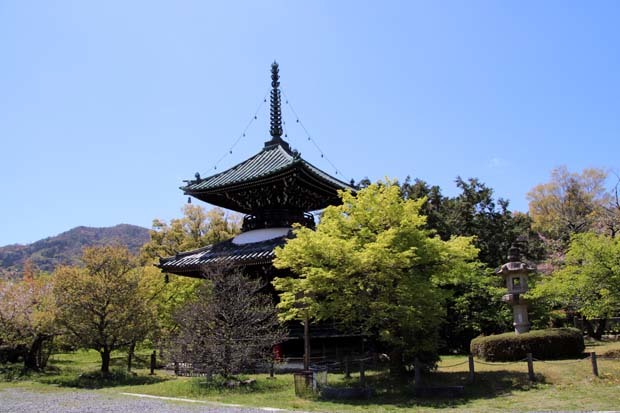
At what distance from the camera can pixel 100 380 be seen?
19531 mm

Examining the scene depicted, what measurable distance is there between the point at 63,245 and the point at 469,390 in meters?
136

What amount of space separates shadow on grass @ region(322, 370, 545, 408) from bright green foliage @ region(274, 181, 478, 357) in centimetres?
106

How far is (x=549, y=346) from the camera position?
17.2 m

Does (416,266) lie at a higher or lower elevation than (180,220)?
lower

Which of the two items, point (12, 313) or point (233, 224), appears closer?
point (12, 313)

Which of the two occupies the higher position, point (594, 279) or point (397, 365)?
point (594, 279)

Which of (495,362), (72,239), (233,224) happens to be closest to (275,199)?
(495,362)

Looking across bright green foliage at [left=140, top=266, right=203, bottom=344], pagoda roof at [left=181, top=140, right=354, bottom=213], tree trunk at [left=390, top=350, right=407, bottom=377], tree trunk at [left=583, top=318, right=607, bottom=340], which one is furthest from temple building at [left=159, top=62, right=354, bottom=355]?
tree trunk at [left=583, top=318, right=607, bottom=340]

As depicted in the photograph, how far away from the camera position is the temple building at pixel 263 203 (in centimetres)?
1998

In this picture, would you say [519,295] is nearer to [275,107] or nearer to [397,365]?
[397,365]

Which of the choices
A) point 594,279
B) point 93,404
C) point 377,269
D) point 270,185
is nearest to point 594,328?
point 594,279

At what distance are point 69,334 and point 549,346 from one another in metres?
17.8

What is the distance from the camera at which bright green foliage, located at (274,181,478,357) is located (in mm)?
14188

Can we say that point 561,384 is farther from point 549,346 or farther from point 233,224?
point 233,224
